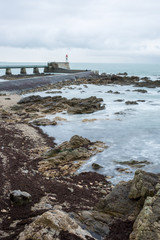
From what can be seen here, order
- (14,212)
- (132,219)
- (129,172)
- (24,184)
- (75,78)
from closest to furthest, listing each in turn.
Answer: (132,219), (14,212), (24,184), (129,172), (75,78)

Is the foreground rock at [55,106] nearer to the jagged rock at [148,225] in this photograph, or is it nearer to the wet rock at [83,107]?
the wet rock at [83,107]

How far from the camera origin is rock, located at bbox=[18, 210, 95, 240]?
459 centimetres

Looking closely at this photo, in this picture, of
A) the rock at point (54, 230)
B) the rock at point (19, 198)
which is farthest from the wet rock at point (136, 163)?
the rock at point (54, 230)

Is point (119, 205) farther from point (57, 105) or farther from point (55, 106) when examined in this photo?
point (57, 105)

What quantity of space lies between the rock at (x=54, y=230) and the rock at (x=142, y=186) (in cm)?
184

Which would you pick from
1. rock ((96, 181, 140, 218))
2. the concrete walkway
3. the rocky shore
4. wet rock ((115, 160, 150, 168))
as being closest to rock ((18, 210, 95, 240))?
the rocky shore

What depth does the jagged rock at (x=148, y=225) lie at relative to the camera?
4.63 m

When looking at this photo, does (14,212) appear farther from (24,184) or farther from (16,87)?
(16,87)

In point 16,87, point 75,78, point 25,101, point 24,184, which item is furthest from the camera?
point 75,78

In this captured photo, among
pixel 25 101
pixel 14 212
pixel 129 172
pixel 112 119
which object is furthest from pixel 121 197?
pixel 25 101

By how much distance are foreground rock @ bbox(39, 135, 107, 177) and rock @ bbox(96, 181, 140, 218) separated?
13.5 ft

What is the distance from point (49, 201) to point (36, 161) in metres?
4.49

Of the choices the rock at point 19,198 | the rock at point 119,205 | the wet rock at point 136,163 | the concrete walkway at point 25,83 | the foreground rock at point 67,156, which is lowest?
the wet rock at point 136,163

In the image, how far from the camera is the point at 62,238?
4.61 m
